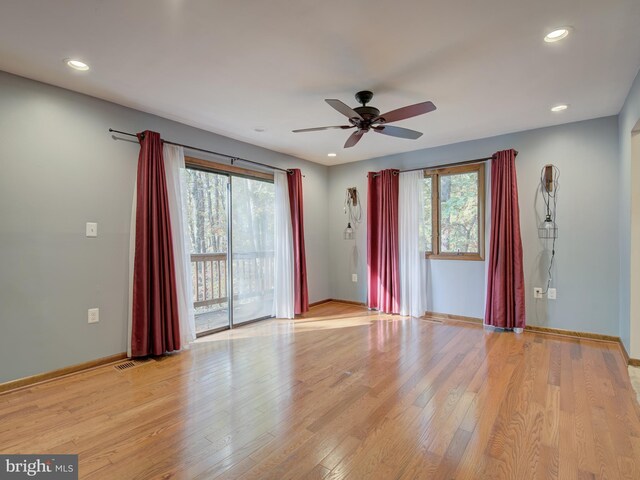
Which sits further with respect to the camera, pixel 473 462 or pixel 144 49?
pixel 144 49

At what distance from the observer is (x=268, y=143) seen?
4512 millimetres

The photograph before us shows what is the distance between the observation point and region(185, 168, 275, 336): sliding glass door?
4.02 metres

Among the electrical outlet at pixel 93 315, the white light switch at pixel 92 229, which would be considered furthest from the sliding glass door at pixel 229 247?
the electrical outlet at pixel 93 315

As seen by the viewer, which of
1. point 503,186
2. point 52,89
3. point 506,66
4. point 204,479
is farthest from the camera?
point 503,186

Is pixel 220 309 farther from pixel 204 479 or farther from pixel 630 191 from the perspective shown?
pixel 630 191

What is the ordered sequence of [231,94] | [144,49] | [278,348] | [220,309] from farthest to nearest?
[220,309], [278,348], [231,94], [144,49]

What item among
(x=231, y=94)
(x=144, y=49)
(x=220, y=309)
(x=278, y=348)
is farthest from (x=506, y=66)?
(x=220, y=309)

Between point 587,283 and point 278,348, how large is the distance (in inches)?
140

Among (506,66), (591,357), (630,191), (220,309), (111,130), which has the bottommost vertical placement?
(591,357)

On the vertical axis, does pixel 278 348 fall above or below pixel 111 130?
below

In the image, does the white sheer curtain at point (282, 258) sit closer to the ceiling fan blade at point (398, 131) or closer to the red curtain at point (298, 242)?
the red curtain at point (298, 242)

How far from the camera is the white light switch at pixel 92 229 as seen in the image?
2977 millimetres

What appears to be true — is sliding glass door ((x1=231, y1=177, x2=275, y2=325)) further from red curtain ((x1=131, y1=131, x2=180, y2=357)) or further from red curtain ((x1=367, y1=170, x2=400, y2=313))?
red curtain ((x1=367, y1=170, x2=400, y2=313))

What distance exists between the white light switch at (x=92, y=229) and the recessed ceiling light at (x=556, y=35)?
3.86 m
